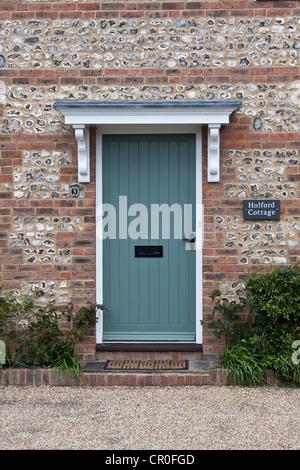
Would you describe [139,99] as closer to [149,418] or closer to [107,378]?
[107,378]

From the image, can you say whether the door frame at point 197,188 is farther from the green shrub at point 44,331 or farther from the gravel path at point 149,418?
the gravel path at point 149,418

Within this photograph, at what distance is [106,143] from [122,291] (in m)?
1.74

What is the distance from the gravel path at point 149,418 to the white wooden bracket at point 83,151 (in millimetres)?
2315

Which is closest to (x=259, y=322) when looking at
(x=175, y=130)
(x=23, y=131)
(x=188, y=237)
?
(x=188, y=237)

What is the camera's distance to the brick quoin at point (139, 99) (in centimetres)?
611

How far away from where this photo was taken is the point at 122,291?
21.0 feet

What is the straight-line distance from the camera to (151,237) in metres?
6.41

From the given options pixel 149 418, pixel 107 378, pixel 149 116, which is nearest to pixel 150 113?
pixel 149 116

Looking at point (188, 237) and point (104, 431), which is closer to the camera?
point (104, 431)

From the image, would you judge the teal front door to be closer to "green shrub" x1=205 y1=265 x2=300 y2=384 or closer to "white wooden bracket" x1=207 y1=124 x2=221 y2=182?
"white wooden bracket" x1=207 y1=124 x2=221 y2=182

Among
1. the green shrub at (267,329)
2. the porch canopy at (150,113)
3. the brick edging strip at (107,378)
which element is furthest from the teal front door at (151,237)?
the brick edging strip at (107,378)

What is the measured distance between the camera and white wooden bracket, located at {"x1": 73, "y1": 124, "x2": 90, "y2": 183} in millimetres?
5902

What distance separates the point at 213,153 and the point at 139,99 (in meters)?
1.04

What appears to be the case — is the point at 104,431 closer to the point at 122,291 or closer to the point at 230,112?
the point at 122,291
